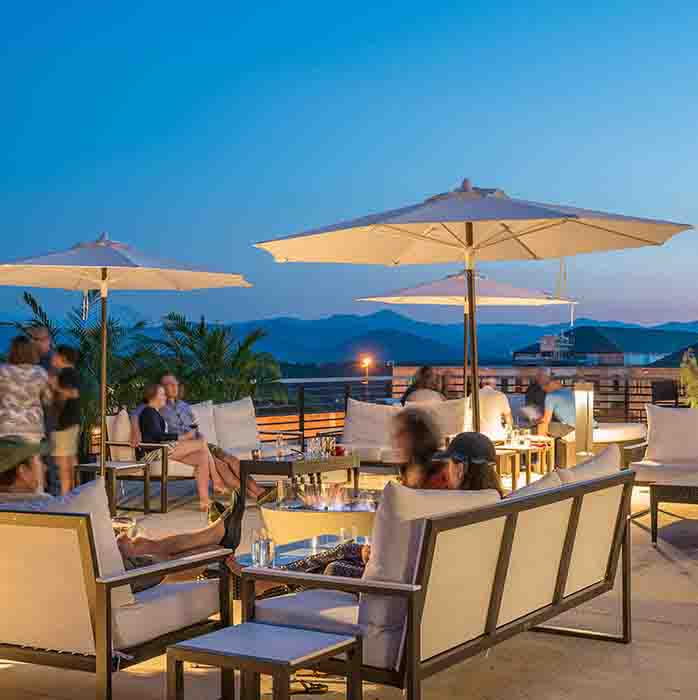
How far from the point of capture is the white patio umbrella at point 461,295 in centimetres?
1233

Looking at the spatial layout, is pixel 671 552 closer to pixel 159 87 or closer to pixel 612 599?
pixel 612 599

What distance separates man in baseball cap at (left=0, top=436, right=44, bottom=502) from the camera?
28.6 feet

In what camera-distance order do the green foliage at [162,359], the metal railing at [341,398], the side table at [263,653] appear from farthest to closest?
the metal railing at [341,398], the green foliage at [162,359], the side table at [263,653]

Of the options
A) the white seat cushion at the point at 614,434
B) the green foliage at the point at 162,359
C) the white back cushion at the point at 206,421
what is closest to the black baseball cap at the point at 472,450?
the white back cushion at the point at 206,421

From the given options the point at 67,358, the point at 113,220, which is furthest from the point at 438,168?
the point at 67,358

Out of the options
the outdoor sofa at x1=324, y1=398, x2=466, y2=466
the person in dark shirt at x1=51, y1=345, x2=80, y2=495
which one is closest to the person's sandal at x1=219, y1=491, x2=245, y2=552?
the person in dark shirt at x1=51, y1=345, x2=80, y2=495

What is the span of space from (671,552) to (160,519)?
3.99 m

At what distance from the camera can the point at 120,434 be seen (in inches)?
387

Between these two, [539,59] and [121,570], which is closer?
[121,570]

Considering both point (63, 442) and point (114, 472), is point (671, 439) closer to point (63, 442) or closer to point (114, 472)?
point (114, 472)

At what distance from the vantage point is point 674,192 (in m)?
24.8

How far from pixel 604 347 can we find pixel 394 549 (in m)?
25.6

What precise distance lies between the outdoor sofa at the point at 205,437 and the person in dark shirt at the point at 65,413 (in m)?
0.41

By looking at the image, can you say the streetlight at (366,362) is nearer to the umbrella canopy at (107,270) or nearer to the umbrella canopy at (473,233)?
the umbrella canopy at (107,270)
